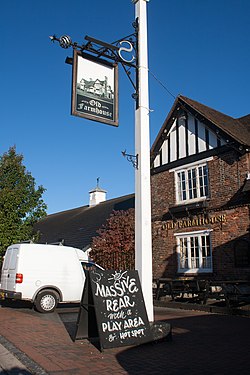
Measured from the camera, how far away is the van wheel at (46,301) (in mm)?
11867

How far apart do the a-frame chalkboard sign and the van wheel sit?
524cm

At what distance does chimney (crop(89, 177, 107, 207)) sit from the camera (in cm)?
3228

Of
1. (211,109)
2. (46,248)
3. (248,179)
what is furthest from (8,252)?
(211,109)

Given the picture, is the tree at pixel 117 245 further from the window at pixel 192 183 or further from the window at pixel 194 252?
the window at pixel 192 183

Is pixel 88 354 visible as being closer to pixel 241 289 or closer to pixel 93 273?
pixel 93 273

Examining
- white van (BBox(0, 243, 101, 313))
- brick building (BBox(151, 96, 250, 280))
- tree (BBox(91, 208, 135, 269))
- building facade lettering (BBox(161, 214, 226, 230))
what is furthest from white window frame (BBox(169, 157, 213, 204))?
white van (BBox(0, 243, 101, 313))

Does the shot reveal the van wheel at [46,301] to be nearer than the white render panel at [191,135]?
Yes

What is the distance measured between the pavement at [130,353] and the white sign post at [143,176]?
1083 millimetres

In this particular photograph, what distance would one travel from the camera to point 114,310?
6.52 meters

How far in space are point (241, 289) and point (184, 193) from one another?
6080 mm

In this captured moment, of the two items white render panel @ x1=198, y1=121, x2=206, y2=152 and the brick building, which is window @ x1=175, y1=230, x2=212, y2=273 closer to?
the brick building

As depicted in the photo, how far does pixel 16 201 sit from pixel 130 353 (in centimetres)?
1255

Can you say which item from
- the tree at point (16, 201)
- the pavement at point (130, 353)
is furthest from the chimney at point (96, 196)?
the pavement at point (130, 353)

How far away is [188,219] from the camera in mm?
16188
